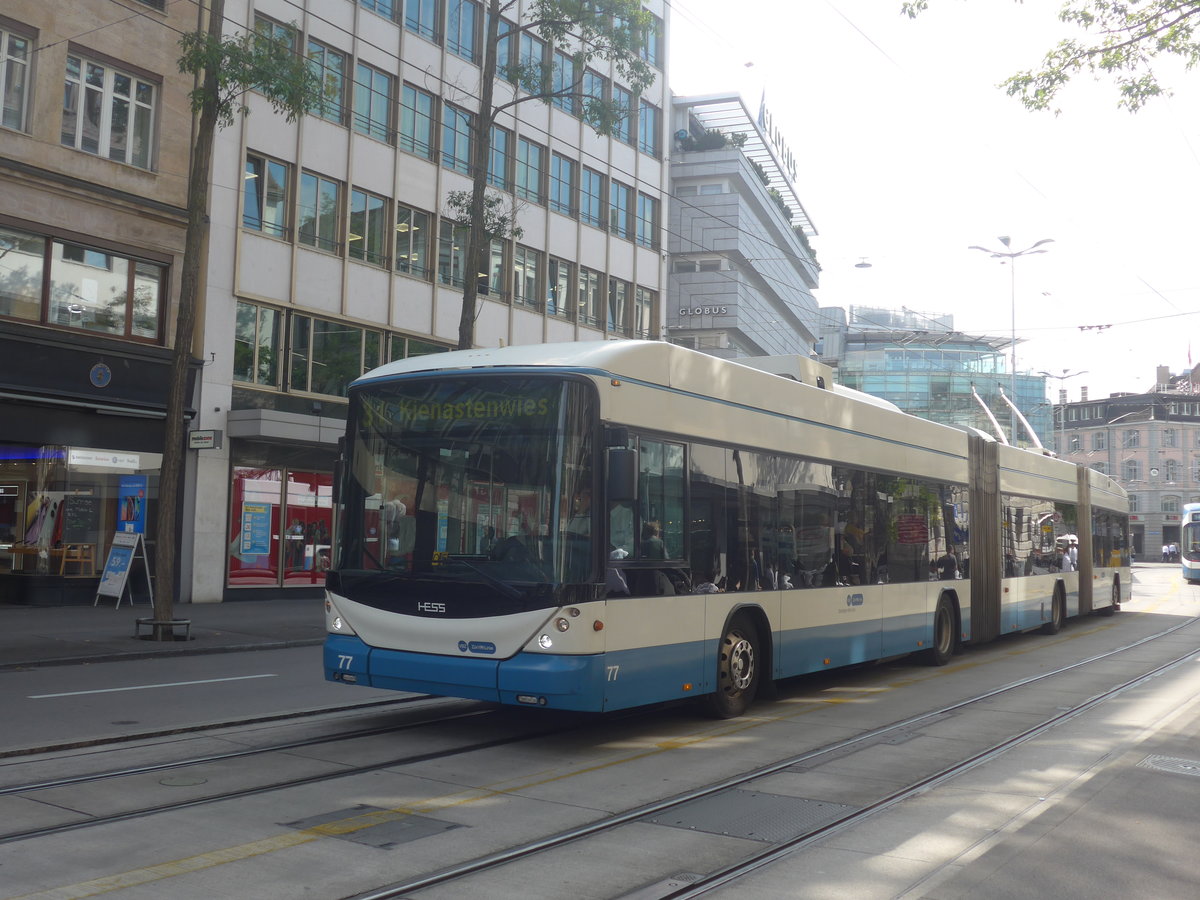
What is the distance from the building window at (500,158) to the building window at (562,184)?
2.00 meters

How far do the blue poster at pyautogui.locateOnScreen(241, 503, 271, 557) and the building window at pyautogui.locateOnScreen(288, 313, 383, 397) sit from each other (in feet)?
8.99

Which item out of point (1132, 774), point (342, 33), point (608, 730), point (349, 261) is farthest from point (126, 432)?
point (1132, 774)

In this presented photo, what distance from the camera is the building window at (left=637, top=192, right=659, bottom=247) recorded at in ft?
122

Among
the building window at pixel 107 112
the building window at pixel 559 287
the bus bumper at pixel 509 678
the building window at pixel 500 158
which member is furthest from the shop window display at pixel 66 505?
the bus bumper at pixel 509 678

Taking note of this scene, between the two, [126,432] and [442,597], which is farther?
[126,432]

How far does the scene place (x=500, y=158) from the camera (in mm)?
31062

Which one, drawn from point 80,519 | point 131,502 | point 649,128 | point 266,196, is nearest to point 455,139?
point 266,196

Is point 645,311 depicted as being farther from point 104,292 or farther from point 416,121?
point 104,292

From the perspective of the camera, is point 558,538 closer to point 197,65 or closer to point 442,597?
point 442,597

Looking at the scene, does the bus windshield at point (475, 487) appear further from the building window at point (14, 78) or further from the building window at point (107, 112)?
the building window at point (107, 112)

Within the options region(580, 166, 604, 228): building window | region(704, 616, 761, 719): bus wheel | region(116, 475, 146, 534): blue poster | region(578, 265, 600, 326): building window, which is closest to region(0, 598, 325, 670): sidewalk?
region(116, 475, 146, 534): blue poster

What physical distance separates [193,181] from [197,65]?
160cm

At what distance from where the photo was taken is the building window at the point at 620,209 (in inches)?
1410

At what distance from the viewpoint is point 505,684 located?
807 centimetres
